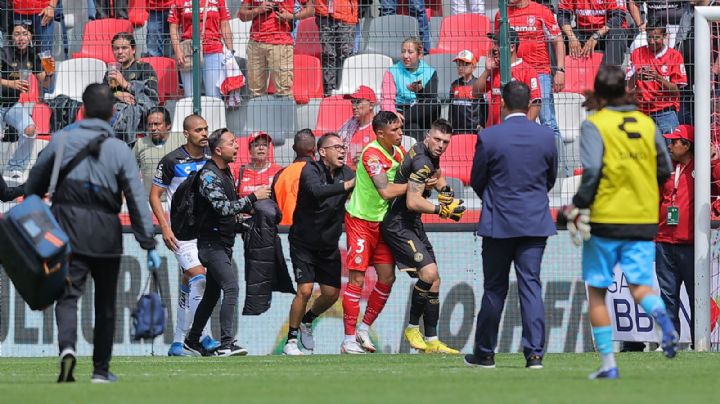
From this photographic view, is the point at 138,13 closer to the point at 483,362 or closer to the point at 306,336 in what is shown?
the point at 306,336

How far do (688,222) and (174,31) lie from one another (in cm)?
652

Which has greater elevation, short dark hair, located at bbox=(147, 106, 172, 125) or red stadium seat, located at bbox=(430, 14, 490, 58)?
red stadium seat, located at bbox=(430, 14, 490, 58)

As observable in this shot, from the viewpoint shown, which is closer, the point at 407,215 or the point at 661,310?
the point at 661,310

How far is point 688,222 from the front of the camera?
1455 centimetres

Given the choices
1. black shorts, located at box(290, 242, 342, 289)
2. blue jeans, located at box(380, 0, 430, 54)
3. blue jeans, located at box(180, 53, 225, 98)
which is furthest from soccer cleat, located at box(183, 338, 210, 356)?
blue jeans, located at box(380, 0, 430, 54)

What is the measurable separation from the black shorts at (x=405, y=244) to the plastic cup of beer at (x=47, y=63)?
4712 millimetres

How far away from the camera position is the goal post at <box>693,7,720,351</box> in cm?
1423

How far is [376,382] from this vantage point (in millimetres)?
9617

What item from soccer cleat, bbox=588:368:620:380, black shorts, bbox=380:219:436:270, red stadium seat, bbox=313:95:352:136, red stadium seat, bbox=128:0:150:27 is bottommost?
soccer cleat, bbox=588:368:620:380

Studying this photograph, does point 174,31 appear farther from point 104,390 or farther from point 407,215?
point 104,390

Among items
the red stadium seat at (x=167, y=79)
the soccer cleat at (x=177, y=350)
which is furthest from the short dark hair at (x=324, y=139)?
the soccer cleat at (x=177, y=350)

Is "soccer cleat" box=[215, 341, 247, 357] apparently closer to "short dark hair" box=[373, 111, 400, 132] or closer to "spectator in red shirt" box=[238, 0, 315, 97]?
"short dark hair" box=[373, 111, 400, 132]

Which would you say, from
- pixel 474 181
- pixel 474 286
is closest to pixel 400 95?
pixel 474 286

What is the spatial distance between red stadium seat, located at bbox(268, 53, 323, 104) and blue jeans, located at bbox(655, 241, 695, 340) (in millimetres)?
4292
